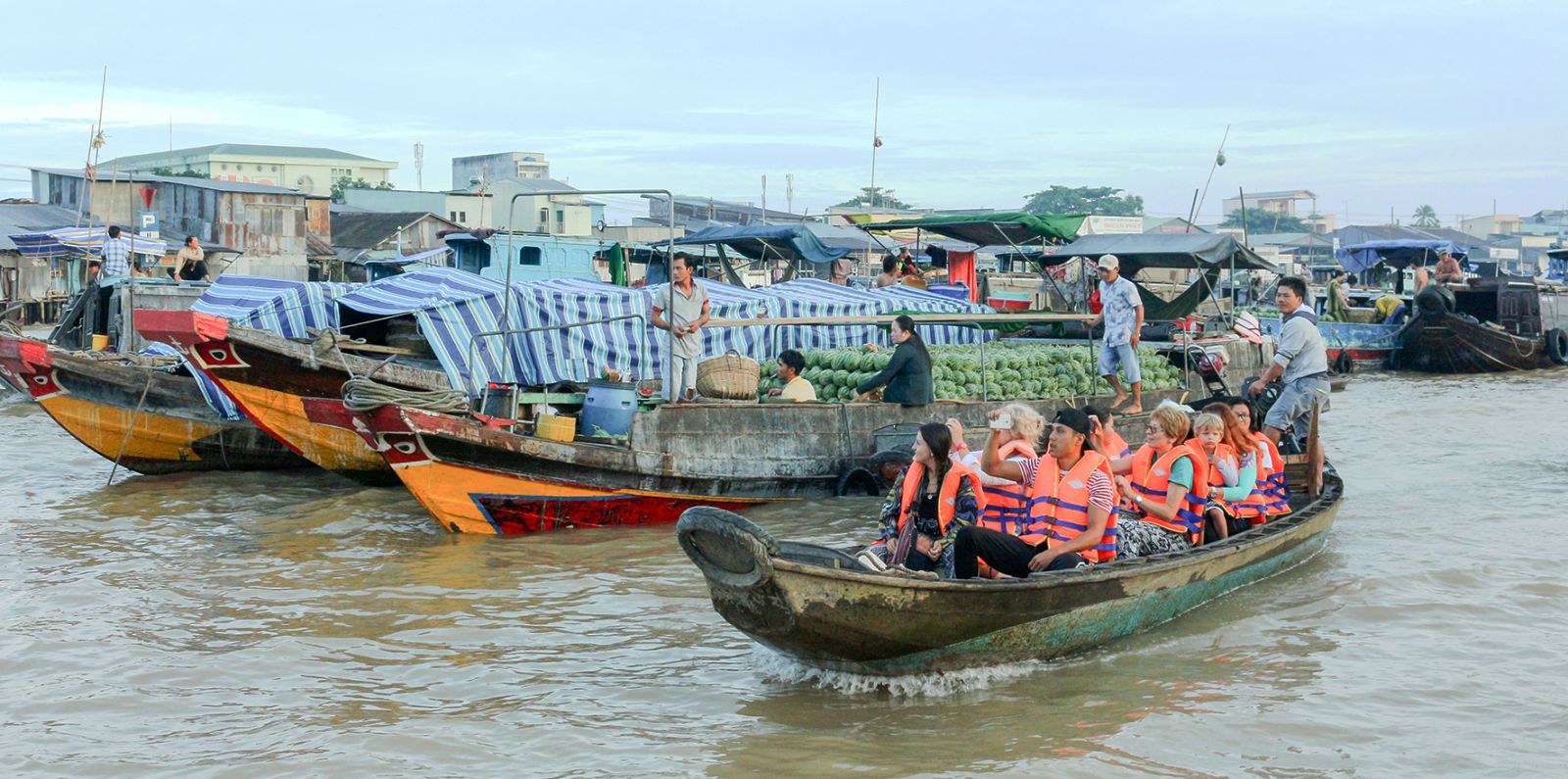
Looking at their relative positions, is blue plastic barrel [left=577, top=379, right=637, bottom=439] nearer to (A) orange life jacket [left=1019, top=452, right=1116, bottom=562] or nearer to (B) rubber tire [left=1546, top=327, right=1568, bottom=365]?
(A) orange life jacket [left=1019, top=452, right=1116, bottom=562]

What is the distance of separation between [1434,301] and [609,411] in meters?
19.9

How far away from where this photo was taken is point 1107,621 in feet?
22.7

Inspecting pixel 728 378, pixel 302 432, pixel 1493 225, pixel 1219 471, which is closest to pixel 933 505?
pixel 1219 471

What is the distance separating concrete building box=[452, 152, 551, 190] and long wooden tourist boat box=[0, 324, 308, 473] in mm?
41306

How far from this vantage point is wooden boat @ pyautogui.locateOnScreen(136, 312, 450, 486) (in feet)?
34.0

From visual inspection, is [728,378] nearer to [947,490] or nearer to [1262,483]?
[1262,483]

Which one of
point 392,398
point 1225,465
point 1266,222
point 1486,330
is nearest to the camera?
point 1225,465

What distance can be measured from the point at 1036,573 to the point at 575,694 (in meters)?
2.29

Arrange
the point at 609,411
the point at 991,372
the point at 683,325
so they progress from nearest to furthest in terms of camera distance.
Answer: the point at 609,411
the point at 683,325
the point at 991,372

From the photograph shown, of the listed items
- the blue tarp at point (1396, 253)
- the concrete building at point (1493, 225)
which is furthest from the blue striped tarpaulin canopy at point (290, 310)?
the concrete building at point (1493, 225)

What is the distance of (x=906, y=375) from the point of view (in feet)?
37.1

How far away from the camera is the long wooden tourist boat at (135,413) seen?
1248cm

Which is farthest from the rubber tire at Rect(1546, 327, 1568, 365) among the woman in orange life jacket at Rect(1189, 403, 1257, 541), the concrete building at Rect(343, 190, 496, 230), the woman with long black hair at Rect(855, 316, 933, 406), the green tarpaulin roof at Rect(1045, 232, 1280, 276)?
the concrete building at Rect(343, 190, 496, 230)

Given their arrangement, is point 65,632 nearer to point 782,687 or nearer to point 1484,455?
point 782,687
